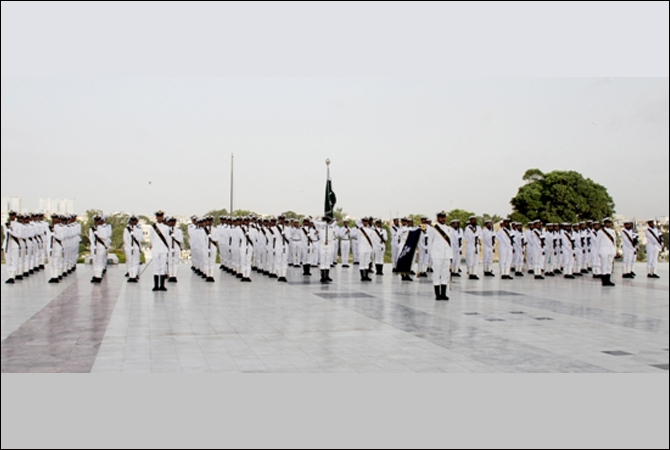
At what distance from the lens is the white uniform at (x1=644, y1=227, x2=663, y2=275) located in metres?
20.6

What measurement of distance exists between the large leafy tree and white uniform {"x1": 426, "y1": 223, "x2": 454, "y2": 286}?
26.7m

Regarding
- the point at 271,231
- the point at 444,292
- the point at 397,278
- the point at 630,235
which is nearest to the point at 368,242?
the point at 397,278

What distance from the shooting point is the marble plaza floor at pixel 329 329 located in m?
7.50

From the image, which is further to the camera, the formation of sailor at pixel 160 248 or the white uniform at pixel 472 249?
the white uniform at pixel 472 249

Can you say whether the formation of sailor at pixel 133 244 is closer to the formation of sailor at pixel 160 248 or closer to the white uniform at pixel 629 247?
the formation of sailor at pixel 160 248

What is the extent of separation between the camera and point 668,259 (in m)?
28.4

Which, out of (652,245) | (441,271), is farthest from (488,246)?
(441,271)

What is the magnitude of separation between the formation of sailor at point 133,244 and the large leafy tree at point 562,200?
89.9 feet

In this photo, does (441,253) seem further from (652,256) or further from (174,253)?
(652,256)

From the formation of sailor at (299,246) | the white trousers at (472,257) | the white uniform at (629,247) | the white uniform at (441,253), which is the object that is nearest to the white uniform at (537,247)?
the formation of sailor at (299,246)

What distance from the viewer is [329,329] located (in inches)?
391

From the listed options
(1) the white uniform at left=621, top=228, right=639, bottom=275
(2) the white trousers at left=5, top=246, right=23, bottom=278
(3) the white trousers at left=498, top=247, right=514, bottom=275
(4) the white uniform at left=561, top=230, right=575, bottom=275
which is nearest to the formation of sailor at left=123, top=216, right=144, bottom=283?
(2) the white trousers at left=5, top=246, right=23, bottom=278

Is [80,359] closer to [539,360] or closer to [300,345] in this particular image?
[300,345]

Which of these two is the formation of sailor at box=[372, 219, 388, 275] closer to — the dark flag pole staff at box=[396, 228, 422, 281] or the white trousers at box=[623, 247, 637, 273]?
the dark flag pole staff at box=[396, 228, 422, 281]
